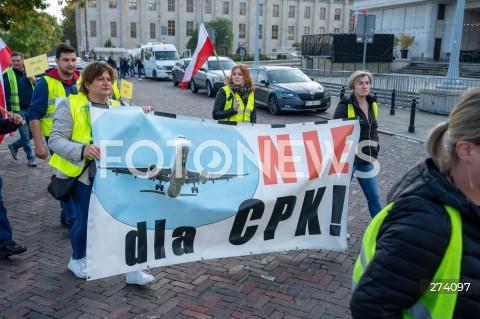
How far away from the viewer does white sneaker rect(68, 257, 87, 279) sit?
4.31 m

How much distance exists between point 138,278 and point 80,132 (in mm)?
1415

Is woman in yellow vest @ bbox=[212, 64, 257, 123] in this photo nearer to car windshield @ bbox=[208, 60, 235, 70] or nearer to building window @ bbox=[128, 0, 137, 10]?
car windshield @ bbox=[208, 60, 235, 70]

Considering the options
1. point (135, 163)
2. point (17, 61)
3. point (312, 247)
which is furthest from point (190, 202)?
point (17, 61)

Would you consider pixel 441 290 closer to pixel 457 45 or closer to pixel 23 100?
pixel 23 100

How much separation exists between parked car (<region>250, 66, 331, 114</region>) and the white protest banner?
11512mm

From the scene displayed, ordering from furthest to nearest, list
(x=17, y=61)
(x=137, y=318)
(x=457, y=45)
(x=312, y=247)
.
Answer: (x=457, y=45) < (x=17, y=61) < (x=312, y=247) < (x=137, y=318)

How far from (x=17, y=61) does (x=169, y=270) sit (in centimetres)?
548

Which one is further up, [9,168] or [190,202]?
[190,202]

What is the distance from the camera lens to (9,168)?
28.5 feet

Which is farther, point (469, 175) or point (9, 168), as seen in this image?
point (9, 168)

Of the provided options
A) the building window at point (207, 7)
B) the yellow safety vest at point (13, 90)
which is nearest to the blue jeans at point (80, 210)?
the yellow safety vest at point (13, 90)

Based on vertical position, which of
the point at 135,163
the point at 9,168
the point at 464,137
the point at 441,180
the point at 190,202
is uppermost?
the point at 464,137

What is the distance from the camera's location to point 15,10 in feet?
34.2

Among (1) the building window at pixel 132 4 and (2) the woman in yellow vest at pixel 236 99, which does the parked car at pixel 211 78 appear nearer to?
(2) the woman in yellow vest at pixel 236 99
